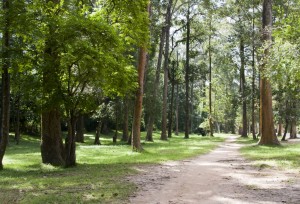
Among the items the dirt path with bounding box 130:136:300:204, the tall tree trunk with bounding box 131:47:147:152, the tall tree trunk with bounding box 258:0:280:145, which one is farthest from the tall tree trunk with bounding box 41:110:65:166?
the tall tree trunk with bounding box 258:0:280:145

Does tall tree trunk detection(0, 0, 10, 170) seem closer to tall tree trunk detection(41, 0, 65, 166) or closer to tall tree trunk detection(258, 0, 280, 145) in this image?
tall tree trunk detection(41, 0, 65, 166)

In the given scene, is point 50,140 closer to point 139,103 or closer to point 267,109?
point 139,103

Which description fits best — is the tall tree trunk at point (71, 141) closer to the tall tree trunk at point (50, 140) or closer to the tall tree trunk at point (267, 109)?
the tall tree trunk at point (50, 140)

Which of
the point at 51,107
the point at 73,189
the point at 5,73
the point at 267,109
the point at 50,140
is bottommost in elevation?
the point at 73,189

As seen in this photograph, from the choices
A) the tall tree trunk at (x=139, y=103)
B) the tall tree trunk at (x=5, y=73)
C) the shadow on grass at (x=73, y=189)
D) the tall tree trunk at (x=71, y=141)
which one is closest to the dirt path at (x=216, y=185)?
the shadow on grass at (x=73, y=189)

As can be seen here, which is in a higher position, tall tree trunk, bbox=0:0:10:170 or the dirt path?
tall tree trunk, bbox=0:0:10:170

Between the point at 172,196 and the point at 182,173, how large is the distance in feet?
12.5

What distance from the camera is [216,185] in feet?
30.8

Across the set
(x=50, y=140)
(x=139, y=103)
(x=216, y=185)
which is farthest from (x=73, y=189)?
(x=139, y=103)

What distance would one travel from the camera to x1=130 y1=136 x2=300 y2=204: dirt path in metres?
7.68

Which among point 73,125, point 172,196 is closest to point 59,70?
point 73,125

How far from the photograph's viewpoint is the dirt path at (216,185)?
7.68 m

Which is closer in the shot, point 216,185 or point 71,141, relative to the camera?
point 216,185

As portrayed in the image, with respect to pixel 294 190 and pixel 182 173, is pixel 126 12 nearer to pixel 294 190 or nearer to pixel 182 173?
pixel 182 173
